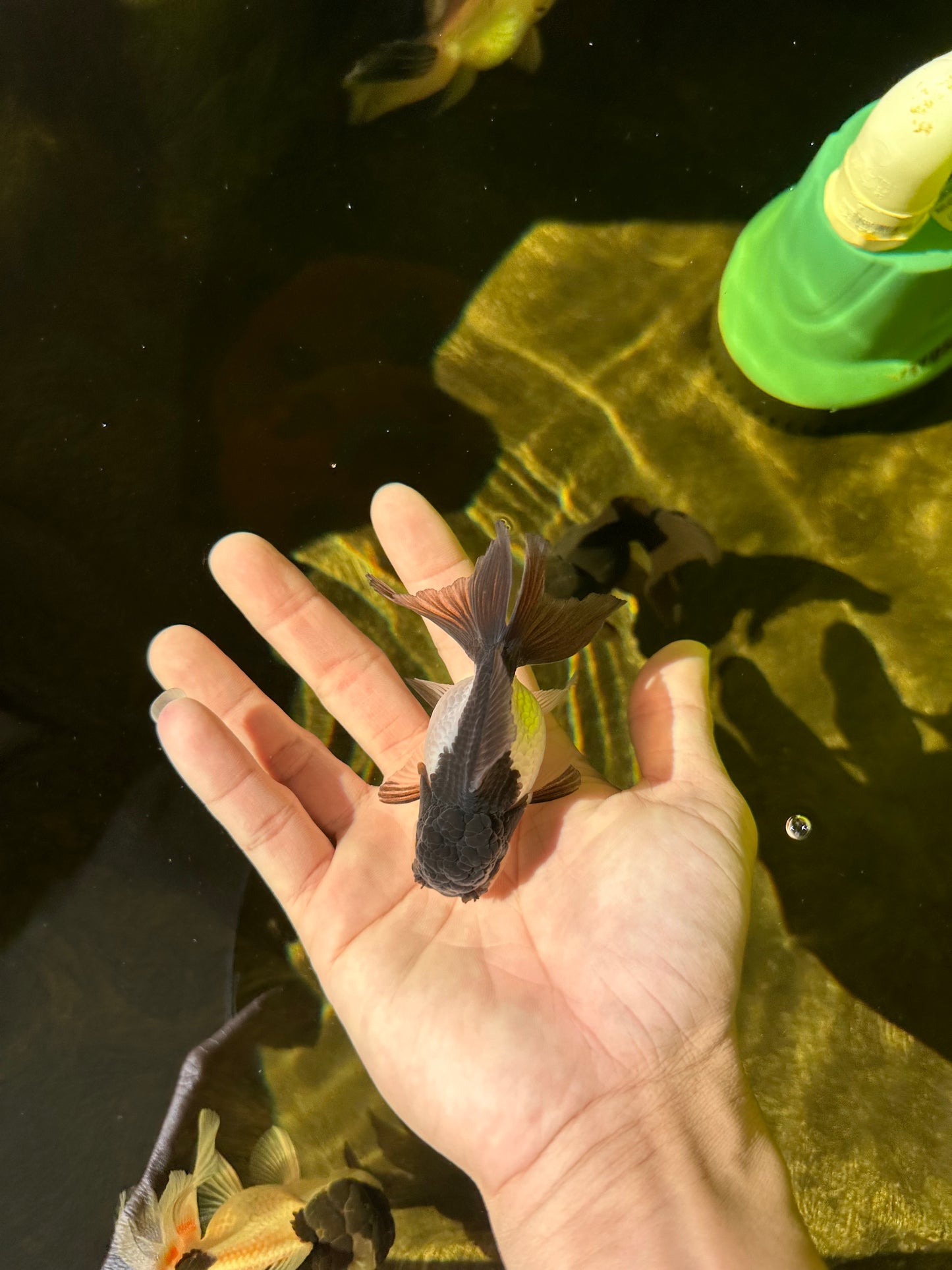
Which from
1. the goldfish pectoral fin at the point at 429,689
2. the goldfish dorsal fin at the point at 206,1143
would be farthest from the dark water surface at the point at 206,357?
the goldfish pectoral fin at the point at 429,689

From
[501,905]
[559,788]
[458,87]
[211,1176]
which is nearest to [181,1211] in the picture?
[211,1176]

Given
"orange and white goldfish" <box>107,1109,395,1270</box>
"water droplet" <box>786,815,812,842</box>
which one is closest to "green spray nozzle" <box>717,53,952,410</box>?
"water droplet" <box>786,815,812,842</box>

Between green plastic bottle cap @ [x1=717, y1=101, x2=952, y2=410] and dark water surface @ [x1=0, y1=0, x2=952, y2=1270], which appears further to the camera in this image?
dark water surface @ [x1=0, y1=0, x2=952, y2=1270]

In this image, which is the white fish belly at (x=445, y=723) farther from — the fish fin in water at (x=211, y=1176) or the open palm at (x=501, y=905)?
the fish fin in water at (x=211, y=1176)

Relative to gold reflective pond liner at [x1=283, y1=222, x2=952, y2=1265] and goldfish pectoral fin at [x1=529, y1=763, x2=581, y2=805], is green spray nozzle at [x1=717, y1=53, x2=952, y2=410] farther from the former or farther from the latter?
goldfish pectoral fin at [x1=529, y1=763, x2=581, y2=805]

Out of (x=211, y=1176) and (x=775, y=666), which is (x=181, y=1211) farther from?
(x=775, y=666)

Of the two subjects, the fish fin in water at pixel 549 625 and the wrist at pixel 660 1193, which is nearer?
the wrist at pixel 660 1193
